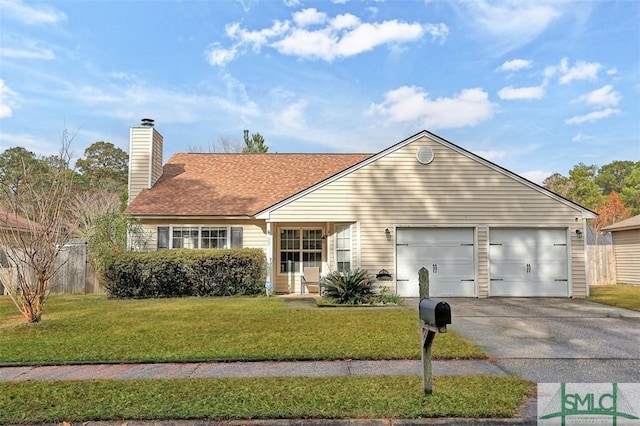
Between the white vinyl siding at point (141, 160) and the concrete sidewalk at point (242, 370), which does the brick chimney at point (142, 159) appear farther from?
the concrete sidewalk at point (242, 370)

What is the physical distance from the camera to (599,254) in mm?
18969

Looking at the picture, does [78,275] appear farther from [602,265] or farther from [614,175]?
[614,175]

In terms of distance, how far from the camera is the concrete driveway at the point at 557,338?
5.25m

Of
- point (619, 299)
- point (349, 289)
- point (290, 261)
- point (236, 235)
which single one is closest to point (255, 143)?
point (236, 235)

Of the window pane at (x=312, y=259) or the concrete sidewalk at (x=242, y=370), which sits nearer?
the concrete sidewalk at (x=242, y=370)

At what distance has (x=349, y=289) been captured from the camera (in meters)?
11.6

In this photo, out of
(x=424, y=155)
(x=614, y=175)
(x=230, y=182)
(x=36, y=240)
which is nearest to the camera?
(x=36, y=240)

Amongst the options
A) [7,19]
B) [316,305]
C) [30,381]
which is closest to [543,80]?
[316,305]

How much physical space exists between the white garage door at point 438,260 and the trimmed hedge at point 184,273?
14.9 feet

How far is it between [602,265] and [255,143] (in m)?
20.9

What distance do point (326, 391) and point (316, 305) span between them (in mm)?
7003

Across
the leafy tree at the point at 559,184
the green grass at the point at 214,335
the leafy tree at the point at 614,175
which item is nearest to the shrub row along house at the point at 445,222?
the green grass at the point at 214,335

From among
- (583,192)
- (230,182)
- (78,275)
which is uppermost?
(583,192)

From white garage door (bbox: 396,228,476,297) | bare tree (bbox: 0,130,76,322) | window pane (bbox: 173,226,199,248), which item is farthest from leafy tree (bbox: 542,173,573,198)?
bare tree (bbox: 0,130,76,322)
